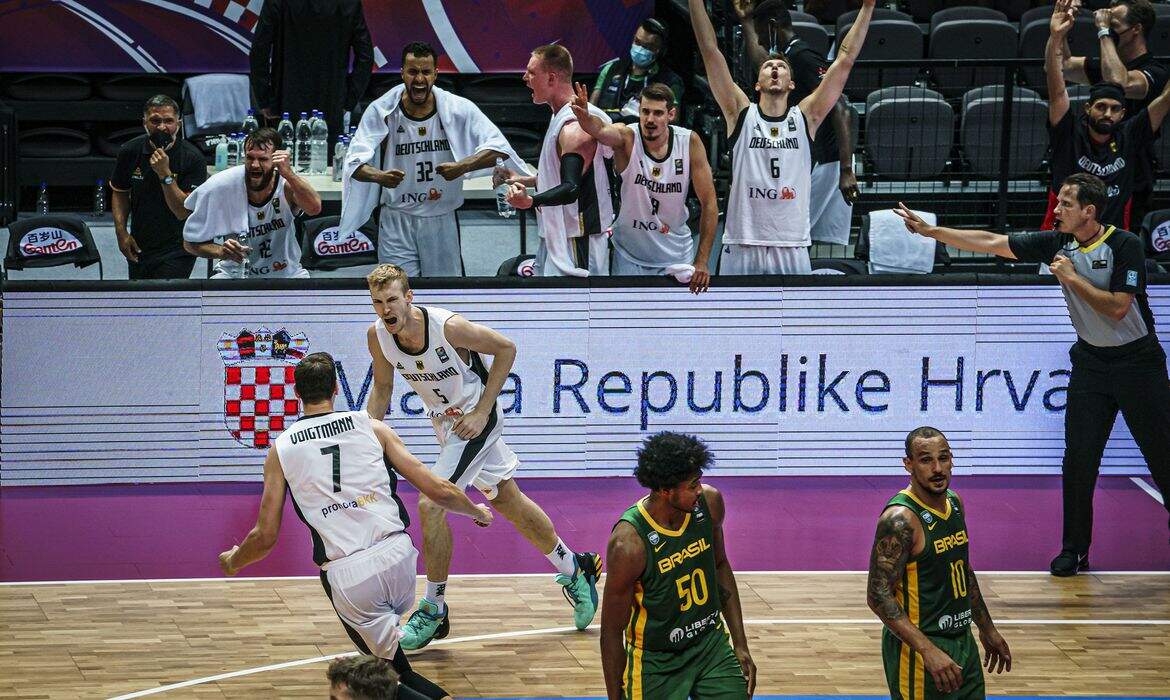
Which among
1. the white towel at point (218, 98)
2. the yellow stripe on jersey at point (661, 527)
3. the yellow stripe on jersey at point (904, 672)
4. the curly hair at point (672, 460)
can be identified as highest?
the white towel at point (218, 98)

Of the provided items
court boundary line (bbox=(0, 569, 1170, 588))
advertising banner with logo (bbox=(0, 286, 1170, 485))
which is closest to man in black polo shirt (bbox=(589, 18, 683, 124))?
advertising banner with logo (bbox=(0, 286, 1170, 485))

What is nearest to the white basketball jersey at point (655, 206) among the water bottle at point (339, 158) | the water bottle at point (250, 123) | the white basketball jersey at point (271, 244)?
the white basketball jersey at point (271, 244)

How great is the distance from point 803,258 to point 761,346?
67cm

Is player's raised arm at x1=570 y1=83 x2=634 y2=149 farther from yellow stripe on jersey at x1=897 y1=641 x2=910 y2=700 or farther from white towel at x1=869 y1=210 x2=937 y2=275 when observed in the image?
yellow stripe on jersey at x1=897 y1=641 x2=910 y2=700

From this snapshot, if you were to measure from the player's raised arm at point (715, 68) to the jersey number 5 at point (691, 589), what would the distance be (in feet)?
17.1

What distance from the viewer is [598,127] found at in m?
9.73

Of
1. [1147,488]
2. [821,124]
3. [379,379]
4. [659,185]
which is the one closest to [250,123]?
[659,185]

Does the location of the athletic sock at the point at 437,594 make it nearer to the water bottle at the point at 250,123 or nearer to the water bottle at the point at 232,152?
the water bottle at the point at 250,123

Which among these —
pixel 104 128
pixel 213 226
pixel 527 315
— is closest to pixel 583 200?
pixel 527 315

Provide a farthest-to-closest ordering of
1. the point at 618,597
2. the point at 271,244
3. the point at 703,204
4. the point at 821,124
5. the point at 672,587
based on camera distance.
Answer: the point at 821,124
the point at 271,244
the point at 703,204
the point at 672,587
the point at 618,597

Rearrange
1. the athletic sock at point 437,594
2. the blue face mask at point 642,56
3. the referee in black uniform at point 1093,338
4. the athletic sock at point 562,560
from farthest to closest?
the blue face mask at point 642,56 → the referee in black uniform at point 1093,338 → the athletic sock at point 562,560 → the athletic sock at point 437,594

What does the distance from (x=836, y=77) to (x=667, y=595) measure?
552 centimetres

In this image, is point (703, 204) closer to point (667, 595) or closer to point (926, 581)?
point (926, 581)

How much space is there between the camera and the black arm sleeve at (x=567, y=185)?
975 cm
